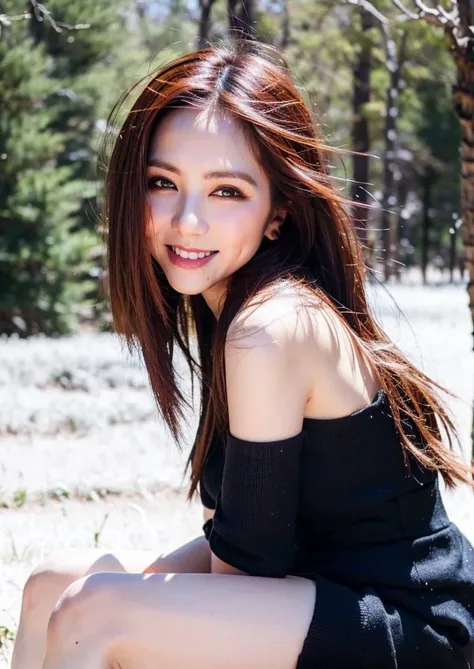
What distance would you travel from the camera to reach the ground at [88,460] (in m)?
3.47

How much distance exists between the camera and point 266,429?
68.5 inches

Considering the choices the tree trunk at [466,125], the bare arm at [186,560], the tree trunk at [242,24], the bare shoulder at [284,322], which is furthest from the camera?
the tree trunk at [466,125]

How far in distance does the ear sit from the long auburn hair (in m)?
0.02

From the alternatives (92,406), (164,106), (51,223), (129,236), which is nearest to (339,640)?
(129,236)

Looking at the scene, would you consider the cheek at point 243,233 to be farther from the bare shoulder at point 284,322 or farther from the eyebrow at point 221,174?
the bare shoulder at point 284,322

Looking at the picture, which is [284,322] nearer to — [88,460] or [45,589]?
[45,589]

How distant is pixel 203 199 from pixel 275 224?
0.21 m

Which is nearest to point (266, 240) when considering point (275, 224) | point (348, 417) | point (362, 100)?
point (275, 224)

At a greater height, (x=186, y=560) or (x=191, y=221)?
(x=191, y=221)

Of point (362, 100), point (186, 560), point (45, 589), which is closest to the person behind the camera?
point (45, 589)

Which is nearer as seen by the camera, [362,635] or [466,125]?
[362,635]

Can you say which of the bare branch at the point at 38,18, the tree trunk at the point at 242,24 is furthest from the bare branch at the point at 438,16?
the bare branch at the point at 38,18

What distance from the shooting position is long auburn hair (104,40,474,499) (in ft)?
6.50

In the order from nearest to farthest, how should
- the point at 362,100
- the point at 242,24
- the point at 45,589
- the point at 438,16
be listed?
1. the point at 45,589
2. the point at 438,16
3. the point at 242,24
4. the point at 362,100
